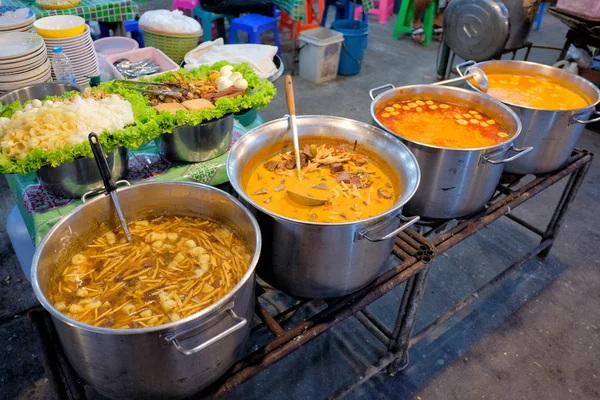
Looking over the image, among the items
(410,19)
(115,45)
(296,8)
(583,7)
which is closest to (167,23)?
(115,45)

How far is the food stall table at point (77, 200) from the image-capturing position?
1.82 meters

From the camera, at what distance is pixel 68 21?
308 cm

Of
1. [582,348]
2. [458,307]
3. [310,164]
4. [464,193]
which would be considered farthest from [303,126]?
[582,348]

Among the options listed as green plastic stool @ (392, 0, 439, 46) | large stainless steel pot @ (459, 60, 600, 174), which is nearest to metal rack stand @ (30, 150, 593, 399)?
large stainless steel pot @ (459, 60, 600, 174)

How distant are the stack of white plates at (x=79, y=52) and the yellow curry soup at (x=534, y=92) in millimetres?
2505

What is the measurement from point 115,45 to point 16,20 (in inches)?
28.0

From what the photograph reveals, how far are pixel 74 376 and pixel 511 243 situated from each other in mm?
3054

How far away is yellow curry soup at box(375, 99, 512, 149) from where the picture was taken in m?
2.14

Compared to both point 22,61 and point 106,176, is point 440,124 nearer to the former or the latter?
point 106,176

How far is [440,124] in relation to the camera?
226 cm

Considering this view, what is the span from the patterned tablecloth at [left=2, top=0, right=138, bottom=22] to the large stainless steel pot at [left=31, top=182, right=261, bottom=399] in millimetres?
2894

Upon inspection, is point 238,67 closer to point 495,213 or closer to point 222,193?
point 222,193

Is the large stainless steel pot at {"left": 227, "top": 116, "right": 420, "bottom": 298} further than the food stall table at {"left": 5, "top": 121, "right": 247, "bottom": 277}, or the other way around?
the food stall table at {"left": 5, "top": 121, "right": 247, "bottom": 277}

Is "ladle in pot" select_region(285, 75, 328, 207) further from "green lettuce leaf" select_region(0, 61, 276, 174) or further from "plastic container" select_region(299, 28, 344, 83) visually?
"plastic container" select_region(299, 28, 344, 83)
